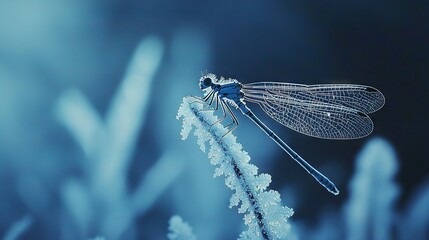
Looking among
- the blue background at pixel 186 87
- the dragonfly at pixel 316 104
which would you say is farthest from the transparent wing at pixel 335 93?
the blue background at pixel 186 87

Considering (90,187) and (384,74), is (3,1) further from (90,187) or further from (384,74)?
(384,74)

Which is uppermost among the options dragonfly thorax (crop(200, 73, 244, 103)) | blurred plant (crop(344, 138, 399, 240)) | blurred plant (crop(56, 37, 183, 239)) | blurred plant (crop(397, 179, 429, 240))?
blurred plant (crop(56, 37, 183, 239))

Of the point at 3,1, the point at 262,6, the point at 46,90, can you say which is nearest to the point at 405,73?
the point at 262,6

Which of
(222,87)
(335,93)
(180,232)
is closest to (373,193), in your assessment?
(335,93)

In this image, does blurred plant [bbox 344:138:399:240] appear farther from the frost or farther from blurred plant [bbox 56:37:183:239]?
the frost

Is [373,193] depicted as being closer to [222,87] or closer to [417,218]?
[417,218]

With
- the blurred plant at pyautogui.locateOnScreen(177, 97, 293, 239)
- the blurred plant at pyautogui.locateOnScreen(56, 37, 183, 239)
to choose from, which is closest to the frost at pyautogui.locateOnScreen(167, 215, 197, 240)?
the blurred plant at pyautogui.locateOnScreen(177, 97, 293, 239)

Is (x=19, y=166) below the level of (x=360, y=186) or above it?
above
